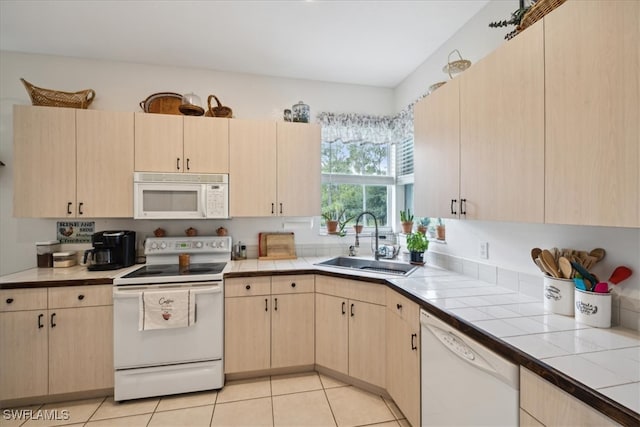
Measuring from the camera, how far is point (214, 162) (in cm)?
260

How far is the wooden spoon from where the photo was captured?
1.38m

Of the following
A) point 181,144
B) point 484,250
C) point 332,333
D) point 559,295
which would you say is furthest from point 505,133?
point 181,144

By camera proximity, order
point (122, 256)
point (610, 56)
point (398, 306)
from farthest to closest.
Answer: point (122, 256) < point (398, 306) < point (610, 56)

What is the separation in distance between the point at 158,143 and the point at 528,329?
9.21ft

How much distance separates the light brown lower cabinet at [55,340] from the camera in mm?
2031

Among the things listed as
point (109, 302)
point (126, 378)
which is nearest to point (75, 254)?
point (109, 302)

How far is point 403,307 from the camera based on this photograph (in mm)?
1863

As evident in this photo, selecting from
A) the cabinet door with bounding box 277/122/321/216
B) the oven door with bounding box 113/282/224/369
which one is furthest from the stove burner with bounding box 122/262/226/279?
the cabinet door with bounding box 277/122/321/216

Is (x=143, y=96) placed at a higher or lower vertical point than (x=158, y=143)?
higher

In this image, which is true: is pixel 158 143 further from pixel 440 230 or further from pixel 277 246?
pixel 440 230

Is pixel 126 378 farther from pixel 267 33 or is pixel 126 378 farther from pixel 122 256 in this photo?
pixel 267 33

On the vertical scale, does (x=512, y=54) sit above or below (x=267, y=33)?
below

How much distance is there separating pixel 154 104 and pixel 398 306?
2710mm

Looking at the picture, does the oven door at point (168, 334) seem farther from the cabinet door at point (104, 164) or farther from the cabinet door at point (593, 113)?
the cabinet door at point (593, 113)
